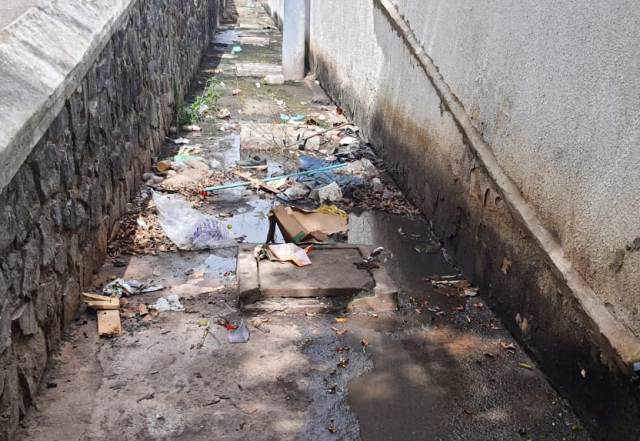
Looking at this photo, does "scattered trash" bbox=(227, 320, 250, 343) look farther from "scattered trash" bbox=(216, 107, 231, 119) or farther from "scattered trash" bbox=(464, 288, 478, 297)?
"scattered trash" bbox=(216, 107, 231, 119)

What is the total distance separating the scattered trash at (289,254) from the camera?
14.6 feet

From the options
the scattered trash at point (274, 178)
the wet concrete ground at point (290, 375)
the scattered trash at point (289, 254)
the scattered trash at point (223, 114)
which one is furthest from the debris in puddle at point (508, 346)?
the scattered trash at point (223, 114)

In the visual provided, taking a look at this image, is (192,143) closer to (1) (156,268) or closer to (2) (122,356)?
(1) (156,268)

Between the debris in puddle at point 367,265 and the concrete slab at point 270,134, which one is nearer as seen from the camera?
the debris in puddle at point 367,265

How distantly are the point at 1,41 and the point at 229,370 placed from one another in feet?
6.57

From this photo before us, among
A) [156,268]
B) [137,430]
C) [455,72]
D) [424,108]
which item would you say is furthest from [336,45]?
[137,430]

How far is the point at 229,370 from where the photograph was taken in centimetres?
346

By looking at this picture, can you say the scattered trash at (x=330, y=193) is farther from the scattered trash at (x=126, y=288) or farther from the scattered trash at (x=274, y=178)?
the scattered trash at (x=126, y=288)

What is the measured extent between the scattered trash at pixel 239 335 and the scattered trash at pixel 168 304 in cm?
43

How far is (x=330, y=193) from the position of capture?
594cm

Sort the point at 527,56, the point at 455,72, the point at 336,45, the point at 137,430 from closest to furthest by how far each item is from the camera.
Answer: the point at 137,430 < the point at 527,56 < the point at 455,72 < the point at 336,45

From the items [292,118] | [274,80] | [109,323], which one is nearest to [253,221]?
[109,323]

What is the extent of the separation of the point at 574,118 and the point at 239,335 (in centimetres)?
222

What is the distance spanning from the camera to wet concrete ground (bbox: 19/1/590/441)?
306 cm
